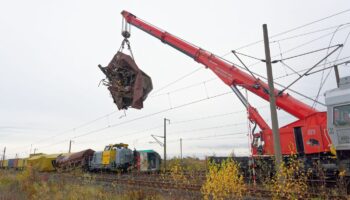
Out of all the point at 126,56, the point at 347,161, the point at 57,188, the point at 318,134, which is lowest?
the point at 57,188

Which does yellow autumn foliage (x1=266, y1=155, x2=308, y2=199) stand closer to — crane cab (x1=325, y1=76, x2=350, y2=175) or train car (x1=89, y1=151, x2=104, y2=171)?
crane cab (x1=325, y1=76, x2=350, y2=175)

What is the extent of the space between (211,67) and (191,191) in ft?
26.5

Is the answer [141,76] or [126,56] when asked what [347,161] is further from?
[126,56]

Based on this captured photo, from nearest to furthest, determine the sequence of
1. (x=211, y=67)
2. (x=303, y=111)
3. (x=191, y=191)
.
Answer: (x=191, y=191) < (x=303, y=111) < (x=211, y=67)

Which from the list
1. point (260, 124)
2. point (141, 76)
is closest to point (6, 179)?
point (141, 76)

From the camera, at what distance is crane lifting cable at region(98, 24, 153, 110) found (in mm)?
12414

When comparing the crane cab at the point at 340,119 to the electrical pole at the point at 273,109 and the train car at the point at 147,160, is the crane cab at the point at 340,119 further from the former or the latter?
the train car at the point at 147,160

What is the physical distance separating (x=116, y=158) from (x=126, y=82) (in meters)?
15.3

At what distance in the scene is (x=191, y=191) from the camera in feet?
32.7

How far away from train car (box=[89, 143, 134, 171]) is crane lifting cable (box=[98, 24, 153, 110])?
14.2m

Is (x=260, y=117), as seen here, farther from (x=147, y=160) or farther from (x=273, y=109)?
(x=147, y=160)

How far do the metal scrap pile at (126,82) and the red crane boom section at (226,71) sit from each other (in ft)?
15.0

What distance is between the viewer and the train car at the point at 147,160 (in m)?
26.7

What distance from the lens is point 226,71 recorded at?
1561 centimetres
